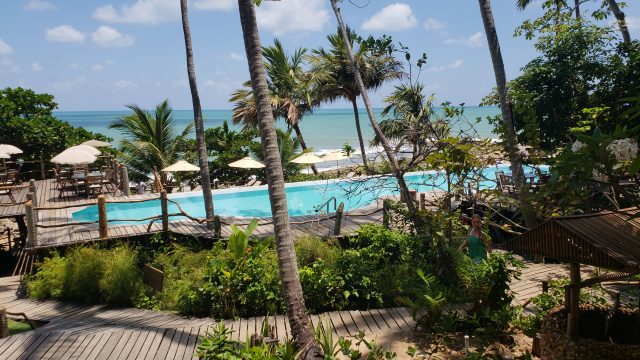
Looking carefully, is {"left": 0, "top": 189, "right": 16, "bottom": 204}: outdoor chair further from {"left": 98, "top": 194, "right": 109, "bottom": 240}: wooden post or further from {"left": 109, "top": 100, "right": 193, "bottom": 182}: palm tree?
{"left": 109, "top": 100, "right": 193, "bottom": 182}: palm tree

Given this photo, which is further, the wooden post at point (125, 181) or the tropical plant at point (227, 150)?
the tropical plant at point (227, 150)

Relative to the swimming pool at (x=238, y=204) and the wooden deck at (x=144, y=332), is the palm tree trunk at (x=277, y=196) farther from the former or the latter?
the swimming pool at (x=238, y=204)

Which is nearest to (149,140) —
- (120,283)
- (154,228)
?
(154,228)

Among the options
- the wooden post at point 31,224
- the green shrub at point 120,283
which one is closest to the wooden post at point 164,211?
the green shrub at point 120,283

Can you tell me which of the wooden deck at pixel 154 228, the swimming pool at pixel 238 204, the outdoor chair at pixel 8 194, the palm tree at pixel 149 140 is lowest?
the wooden deck at pixel 154 228

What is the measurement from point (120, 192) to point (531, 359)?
15.3 metres

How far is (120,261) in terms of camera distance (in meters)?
10.0

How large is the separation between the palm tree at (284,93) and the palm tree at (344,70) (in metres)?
0.88

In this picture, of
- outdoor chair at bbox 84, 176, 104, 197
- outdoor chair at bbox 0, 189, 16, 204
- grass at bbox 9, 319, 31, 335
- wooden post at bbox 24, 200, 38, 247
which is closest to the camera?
grass at bbox 9, 319, 31, 335

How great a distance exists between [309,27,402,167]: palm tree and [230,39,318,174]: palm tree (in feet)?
2.87

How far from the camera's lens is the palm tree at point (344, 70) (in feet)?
80.9

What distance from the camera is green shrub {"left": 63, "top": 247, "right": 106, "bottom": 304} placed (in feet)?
32.6

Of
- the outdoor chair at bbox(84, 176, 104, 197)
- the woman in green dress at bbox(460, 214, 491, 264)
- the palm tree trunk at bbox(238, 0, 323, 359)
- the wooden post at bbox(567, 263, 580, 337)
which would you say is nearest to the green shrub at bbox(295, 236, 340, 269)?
the woman in green dress at bbox(460, 214, 491, 264)

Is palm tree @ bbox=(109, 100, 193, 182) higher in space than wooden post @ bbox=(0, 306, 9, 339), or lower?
higher
